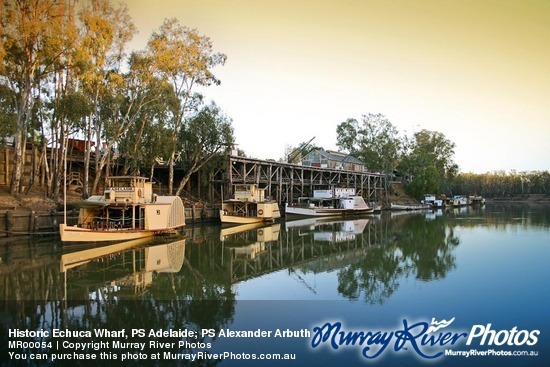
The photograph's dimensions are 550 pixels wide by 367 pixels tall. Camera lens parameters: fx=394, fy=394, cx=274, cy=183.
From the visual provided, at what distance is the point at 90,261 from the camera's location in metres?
18.6

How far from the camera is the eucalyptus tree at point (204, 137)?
39.5 m

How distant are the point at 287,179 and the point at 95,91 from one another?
28.8m

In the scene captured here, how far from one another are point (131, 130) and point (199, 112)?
23.2 feet

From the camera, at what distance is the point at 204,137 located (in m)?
39.8

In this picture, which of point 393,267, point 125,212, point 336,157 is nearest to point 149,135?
point 125,212

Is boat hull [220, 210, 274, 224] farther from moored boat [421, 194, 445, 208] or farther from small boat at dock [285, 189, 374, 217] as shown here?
moored boat [421, 194, 445, 208]

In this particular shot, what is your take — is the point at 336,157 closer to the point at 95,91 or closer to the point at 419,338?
the point at 95,91

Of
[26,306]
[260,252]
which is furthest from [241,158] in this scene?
[26,306]

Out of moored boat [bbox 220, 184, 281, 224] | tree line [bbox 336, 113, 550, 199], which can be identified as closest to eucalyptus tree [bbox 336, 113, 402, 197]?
tree line [bbox 336, 113, 550, 199]

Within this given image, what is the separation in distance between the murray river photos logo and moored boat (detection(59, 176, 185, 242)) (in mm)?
17691

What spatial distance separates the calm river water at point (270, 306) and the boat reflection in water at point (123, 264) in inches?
3.0

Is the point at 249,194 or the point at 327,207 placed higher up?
the point at 249,194

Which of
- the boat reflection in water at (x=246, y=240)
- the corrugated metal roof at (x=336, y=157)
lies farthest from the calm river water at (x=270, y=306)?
the corrugated metal roof at (x=336, y=157)

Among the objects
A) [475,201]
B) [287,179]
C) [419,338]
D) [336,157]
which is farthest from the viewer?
[475,201]
